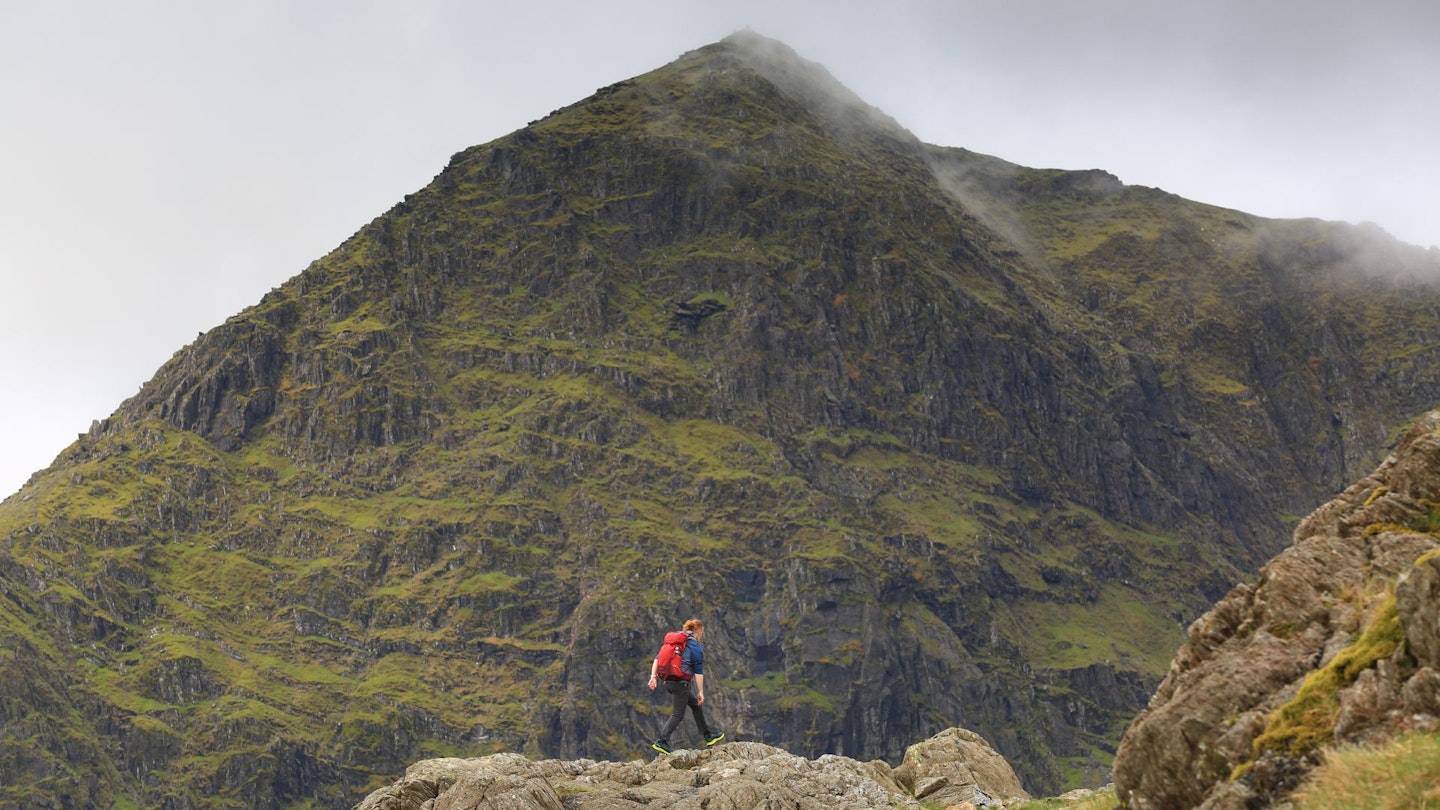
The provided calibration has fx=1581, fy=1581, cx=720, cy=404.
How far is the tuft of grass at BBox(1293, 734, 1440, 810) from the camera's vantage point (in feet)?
51.9

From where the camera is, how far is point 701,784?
1425 inches

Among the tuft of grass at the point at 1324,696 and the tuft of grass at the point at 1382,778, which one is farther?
the tuft of grass at the point at 1324,696

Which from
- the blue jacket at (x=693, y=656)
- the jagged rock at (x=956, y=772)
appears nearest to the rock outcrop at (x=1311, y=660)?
the jagged rock at (x=956, y=772)

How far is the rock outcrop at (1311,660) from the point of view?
720 inches

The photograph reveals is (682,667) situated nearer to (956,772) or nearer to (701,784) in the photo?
(701,784)

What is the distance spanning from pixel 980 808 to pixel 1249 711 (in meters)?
15.1

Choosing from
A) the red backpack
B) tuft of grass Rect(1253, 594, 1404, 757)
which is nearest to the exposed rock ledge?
the red backpack

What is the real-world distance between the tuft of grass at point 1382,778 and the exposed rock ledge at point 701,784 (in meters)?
17.3

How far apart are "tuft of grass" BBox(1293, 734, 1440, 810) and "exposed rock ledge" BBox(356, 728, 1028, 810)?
679 inches

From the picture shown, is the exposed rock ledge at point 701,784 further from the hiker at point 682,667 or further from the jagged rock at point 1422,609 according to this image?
the jagged rock at point 1422,609

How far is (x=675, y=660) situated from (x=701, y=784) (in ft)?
14.3

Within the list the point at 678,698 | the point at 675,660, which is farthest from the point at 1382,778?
the point at 678,698

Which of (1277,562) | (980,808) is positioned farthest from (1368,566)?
(980,808)

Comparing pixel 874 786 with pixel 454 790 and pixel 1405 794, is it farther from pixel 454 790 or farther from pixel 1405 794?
pixel 1405 794
